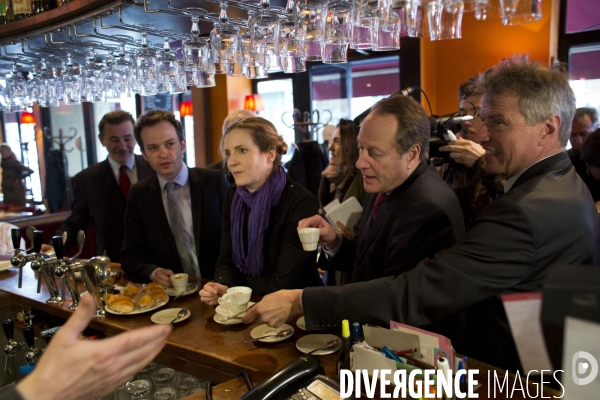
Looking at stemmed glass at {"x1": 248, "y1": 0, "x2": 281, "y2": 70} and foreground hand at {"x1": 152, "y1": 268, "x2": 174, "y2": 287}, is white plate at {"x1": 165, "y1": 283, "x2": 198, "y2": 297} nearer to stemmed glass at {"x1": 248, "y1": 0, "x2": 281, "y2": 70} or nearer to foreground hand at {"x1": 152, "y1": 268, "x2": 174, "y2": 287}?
foreground hand at {"x1": 152, "y1": 268, "x2": 174, "y2": 287}

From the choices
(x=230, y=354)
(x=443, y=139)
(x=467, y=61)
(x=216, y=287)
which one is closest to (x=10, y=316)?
(x=216, y=287)

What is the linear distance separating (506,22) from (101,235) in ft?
9.39

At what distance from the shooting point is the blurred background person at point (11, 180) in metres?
6.42

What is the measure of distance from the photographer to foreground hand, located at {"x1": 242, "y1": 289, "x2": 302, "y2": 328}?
1224 mm

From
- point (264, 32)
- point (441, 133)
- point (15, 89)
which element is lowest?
point (441, 133)

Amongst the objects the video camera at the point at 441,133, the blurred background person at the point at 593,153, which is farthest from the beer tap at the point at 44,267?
the blurred background person at the point at 593,153

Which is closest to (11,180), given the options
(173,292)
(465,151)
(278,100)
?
(278,100)

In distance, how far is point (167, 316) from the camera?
1833 millimetres

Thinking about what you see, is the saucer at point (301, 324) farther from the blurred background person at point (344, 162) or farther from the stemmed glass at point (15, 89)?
the stemmed glass at point (15, 89)

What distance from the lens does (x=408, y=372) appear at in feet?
3.58

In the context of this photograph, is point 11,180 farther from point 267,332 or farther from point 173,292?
point 267,332

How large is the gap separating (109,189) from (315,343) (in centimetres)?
224

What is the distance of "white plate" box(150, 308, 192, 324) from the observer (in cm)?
179

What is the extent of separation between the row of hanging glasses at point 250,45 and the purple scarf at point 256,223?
498mm
